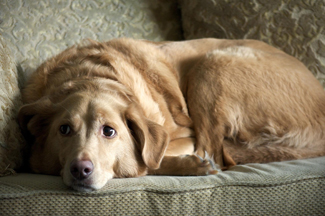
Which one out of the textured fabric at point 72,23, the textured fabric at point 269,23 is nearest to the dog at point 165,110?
the textured fabric at point 269,23

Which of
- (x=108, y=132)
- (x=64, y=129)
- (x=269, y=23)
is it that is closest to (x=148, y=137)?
(x=108, y=132)

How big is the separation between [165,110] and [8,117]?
99 cm

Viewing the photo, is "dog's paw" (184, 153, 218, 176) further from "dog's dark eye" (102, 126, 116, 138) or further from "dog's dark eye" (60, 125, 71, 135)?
"dog's dark eye" (60, 125, 71, 135)

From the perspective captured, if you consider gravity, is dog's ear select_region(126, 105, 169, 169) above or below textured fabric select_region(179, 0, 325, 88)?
below

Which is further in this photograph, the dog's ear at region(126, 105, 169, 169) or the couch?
the dog's ear at region(126, 105, 169, 169)

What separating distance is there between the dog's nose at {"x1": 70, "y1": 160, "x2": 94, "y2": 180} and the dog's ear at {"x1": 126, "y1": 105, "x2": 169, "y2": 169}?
383 millimetres

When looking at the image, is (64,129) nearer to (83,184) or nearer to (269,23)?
(83,184)

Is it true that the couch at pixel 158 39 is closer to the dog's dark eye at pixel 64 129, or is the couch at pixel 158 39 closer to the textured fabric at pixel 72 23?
the textured fabric at pixel 72 23

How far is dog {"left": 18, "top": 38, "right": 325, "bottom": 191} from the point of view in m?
1.66

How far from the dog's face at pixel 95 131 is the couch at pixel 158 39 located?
4.0 inches

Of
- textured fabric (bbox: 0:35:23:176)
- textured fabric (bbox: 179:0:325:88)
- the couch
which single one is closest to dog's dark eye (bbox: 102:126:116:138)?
the couch

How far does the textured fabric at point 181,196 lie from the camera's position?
129cm

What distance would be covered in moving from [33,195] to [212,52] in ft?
5.54

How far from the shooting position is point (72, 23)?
2807mm
